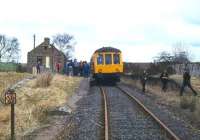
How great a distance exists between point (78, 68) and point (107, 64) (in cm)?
1381

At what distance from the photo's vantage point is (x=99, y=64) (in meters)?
42.7

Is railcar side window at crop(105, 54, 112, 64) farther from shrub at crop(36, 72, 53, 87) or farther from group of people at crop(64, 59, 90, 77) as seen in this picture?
group of people at crop(64, 59, 90, 77)

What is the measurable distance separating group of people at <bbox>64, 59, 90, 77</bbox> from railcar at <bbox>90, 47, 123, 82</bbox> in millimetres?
10025

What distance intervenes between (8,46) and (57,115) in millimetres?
110418

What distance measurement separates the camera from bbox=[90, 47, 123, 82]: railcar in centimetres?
4259

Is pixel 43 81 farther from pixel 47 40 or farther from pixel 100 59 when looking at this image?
pixel 47 40

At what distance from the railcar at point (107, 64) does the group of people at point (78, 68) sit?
10025mm

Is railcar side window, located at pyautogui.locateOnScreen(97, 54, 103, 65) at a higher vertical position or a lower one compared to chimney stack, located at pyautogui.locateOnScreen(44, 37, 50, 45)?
lower

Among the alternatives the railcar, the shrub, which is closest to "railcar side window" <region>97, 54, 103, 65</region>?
the railcar

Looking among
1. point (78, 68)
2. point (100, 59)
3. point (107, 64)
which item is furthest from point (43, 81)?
point (78, 68)

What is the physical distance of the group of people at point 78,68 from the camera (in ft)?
174

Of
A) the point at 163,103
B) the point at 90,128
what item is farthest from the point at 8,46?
the point at 90,128

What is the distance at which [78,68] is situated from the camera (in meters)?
56.2

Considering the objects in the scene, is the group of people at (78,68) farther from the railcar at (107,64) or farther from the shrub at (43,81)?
the shrub at (43,81)
